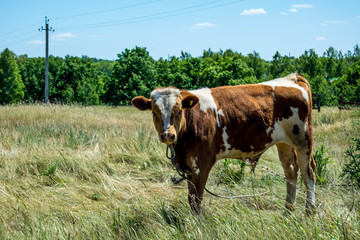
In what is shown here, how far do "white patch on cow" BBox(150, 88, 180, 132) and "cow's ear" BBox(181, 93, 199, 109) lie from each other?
11cm

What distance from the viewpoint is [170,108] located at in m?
3.76

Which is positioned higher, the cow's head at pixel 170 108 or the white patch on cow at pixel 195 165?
the cow's head at pixel 170 108

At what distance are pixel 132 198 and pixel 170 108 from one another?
1.79 metres

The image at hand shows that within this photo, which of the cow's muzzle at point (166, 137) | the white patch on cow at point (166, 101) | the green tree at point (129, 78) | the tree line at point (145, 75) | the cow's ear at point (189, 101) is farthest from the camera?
the green tree at point (129, 78)

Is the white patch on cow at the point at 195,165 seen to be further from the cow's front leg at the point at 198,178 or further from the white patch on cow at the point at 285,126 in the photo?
the white patch on cow at the point at 285,126

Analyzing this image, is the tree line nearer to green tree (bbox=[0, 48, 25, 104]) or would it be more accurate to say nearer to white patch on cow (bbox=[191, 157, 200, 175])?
green tree (bbox=[0, 48, 25, 104])

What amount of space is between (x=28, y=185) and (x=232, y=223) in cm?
386

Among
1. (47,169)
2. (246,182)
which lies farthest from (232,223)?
(47,169)

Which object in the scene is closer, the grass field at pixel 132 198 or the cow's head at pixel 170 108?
the grass field at pixel 132 198

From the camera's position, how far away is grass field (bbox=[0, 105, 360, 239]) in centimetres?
324

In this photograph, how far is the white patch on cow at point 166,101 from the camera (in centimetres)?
374

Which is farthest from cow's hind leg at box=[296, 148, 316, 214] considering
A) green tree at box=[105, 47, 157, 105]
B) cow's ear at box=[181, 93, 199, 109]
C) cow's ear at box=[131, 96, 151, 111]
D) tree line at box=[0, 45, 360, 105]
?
green tree at box=[105, 47, 157, 105]

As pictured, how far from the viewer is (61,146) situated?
836cm

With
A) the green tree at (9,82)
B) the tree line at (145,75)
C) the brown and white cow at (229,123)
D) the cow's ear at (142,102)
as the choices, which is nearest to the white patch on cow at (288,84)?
the brown and white cow at (229,123)
